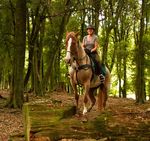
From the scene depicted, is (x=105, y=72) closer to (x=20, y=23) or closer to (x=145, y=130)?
(x=145, y=130)

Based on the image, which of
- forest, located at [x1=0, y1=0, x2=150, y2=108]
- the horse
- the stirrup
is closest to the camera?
the horse

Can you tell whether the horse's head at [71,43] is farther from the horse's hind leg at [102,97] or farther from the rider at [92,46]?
the horse's hind leg at [102,97]

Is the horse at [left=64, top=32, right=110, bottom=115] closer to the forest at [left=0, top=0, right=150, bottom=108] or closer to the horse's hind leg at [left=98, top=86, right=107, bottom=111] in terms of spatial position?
the horse's hind leg at [left=98, top=86, right=107, bottom=111]

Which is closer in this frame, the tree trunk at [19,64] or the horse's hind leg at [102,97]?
the horse's hind leg at [102,97]

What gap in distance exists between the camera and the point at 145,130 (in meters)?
9.58

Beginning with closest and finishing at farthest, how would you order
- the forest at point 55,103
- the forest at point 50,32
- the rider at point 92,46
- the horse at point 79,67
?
the forest at point 55,103, the horse at point 79,67, the rider at point 92,46, the forest at point 50,32

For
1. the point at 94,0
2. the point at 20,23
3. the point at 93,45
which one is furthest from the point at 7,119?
the point at 94,0

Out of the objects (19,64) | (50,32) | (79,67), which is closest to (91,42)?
(79,67)

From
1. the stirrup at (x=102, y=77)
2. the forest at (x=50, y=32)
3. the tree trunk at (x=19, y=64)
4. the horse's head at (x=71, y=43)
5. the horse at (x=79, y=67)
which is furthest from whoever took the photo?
the forest at (x=50, y=32)

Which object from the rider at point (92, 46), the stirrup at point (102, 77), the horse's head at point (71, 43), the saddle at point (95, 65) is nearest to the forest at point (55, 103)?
the horse's head at point (71, 43)

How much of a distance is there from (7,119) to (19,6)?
19.4 ft

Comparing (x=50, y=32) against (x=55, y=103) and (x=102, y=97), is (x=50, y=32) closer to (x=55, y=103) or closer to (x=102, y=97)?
(x=102, y=97)

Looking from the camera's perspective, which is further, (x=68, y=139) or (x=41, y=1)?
(x=41, y=1)

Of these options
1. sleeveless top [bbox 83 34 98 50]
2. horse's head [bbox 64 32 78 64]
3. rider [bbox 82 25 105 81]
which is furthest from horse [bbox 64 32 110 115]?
sleeveless top [bbox 83 34 98 50]
